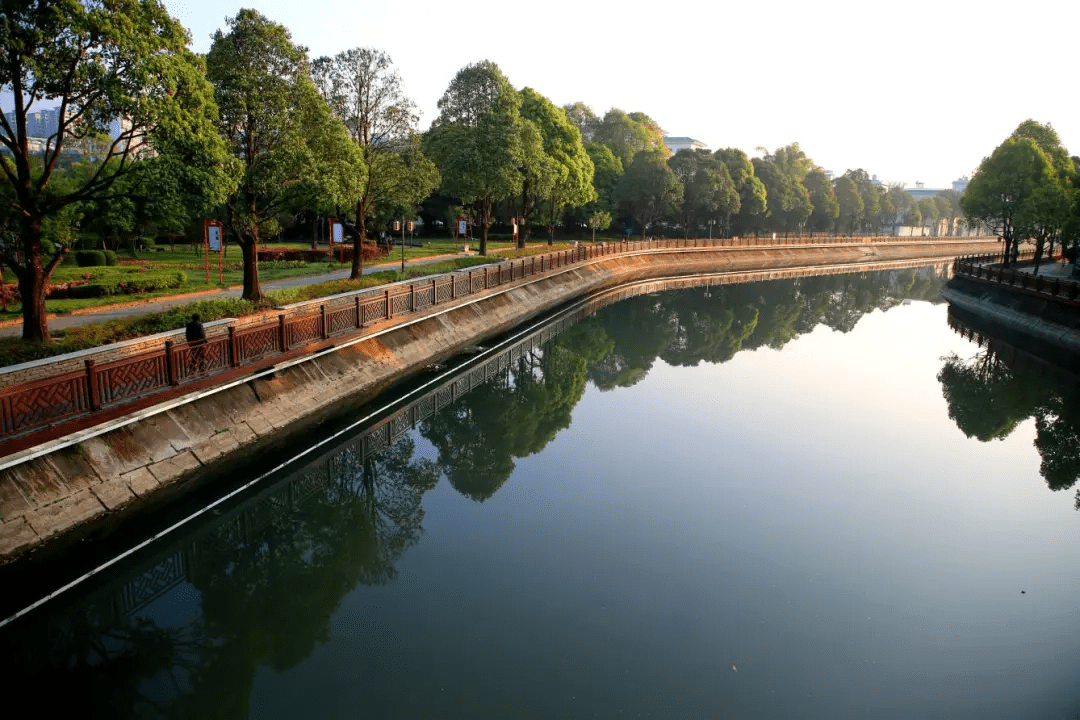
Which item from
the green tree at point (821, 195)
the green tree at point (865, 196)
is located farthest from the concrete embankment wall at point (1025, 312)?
the green tree at point (865, 196)

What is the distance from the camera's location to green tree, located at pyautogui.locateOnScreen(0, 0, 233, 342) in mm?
14555

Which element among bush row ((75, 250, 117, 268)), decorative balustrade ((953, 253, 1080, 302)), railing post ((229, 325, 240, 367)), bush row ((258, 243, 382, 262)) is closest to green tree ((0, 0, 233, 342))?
railing post ((229, 325, 240, 367))

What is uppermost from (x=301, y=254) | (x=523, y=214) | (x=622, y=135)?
(x=622, y=135)

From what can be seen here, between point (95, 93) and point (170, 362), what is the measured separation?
20.6 feet

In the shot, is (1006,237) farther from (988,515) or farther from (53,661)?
(53,661)

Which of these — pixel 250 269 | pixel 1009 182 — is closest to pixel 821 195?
pixel 1009 182

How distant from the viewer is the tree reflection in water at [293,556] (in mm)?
9555

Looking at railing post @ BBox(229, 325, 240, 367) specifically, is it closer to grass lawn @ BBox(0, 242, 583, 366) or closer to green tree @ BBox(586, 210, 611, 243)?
grass lawn @ BBox(0, 242, 583, 366)

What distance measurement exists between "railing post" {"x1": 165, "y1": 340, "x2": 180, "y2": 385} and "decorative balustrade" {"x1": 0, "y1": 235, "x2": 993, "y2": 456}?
0.06ft

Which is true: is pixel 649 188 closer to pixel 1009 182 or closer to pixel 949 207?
pixel 1009 182

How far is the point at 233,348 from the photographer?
1617cm

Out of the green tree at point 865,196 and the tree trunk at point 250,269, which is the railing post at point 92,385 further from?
the green tree at point 865,196

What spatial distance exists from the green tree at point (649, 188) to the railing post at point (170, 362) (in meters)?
62.4

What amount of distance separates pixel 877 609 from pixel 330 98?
29.1 meters
